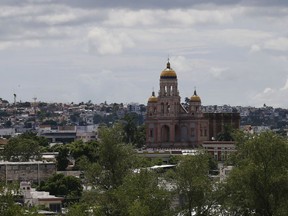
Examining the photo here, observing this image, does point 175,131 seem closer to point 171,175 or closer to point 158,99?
point 158,99

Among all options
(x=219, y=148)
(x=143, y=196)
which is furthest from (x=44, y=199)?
(x=219, y=148)

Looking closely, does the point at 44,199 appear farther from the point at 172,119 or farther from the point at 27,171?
the point at 172,119

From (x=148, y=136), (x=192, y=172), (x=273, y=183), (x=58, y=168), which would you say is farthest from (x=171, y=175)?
(x=148, y=136)

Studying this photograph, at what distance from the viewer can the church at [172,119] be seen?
6535 inches

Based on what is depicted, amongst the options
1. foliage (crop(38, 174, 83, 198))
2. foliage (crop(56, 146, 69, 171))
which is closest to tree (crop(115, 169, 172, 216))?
foliage (crop(38, 174, 83, 198))

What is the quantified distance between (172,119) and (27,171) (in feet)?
169

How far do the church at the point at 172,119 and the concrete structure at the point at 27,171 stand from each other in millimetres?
46955

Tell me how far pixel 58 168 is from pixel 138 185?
62378mm

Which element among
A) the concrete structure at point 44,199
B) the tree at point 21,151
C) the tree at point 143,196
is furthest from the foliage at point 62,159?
the tree at point 143,196

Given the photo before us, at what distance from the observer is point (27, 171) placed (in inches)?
4619

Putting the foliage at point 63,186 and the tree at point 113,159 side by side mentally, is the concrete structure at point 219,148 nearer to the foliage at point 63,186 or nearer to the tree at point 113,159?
the foliage at point 63,186

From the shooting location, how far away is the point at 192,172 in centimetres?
6744

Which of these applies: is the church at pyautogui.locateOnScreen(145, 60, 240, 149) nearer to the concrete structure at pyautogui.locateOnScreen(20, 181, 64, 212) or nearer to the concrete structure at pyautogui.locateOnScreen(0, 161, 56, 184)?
the concrete structure at pyautogui.locateOnScreen(0, 161, 56, 184)

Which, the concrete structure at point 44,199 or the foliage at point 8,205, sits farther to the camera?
the concrete structure at point 44,199
